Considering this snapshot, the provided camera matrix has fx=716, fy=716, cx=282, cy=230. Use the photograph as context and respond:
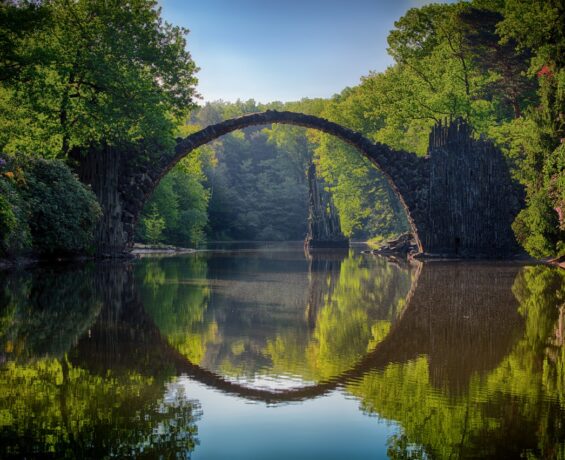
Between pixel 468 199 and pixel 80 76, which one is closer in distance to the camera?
pixel 80 76

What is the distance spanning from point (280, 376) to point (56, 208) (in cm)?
1666

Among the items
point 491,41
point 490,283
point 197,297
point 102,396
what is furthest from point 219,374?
point 491,41

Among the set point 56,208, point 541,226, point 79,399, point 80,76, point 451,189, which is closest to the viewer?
point 79,399

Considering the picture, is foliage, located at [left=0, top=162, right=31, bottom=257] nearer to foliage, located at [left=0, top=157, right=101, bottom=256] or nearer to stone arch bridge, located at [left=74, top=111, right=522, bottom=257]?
foliage, located at [left=0, top=157, right=101, bottom=256]

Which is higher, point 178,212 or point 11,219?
point 178,212

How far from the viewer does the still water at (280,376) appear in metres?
4.62

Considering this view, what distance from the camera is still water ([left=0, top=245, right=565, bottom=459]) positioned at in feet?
15.2

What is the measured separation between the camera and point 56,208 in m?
21.8

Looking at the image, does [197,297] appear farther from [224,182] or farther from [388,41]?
[224,182]

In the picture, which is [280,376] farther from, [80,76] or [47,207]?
[80,76]

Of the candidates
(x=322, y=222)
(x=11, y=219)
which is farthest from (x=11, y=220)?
(x=322, y=222)

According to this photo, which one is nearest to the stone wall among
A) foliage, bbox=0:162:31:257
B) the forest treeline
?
the forest treeline

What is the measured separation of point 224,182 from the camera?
76125 mm

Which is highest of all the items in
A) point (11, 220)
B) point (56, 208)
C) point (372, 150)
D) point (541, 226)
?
point (372, 150)
